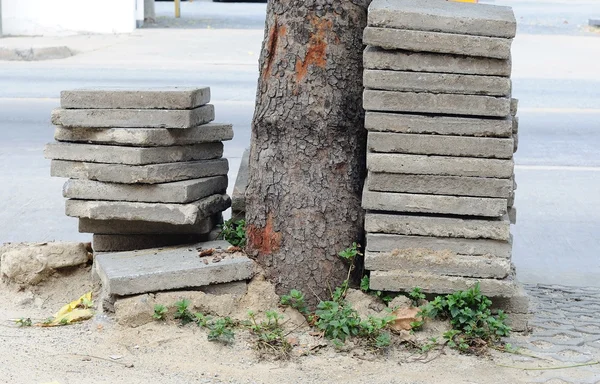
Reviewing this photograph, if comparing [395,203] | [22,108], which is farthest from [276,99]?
[22,108]

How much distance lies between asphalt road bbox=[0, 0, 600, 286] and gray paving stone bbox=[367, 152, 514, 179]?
5.73ft

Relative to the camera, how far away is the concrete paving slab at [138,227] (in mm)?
5117

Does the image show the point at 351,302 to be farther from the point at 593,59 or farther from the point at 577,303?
the point at 593,59

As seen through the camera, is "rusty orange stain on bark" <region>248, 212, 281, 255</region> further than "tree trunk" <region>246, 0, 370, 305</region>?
Yes

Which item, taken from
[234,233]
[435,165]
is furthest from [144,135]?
[435,165]

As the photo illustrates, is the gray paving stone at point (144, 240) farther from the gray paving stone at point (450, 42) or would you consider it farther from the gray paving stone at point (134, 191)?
the gray paving stone at point (450, 42)

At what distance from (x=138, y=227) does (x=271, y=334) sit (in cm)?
111

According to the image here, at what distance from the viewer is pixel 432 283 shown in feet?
15.2

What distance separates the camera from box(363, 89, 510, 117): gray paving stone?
456cm

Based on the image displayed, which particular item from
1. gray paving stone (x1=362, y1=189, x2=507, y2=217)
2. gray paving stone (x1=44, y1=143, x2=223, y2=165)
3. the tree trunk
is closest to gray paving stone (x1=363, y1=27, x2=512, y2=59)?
the tree trunk

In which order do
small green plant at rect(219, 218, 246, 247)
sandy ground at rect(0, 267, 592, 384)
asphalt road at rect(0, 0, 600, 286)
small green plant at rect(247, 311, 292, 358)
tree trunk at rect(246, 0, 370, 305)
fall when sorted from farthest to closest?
asphalt road at rect(0, 0, 600, 286) → small green plant at rect(219, 218, 246, 247) → tree trunk at rect(246, 0, 370, 305) → small green plant at rect(247, 311, 292, 358) → sandy ground at rect(0, 267, 592, 384)

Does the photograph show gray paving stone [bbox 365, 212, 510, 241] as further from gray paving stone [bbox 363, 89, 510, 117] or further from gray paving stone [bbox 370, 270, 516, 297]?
gray paving stone [bbox 363, 89, 510, 117]

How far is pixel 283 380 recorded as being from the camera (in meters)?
4.14

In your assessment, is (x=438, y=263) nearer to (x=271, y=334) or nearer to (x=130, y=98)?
(x=271, y=334)
